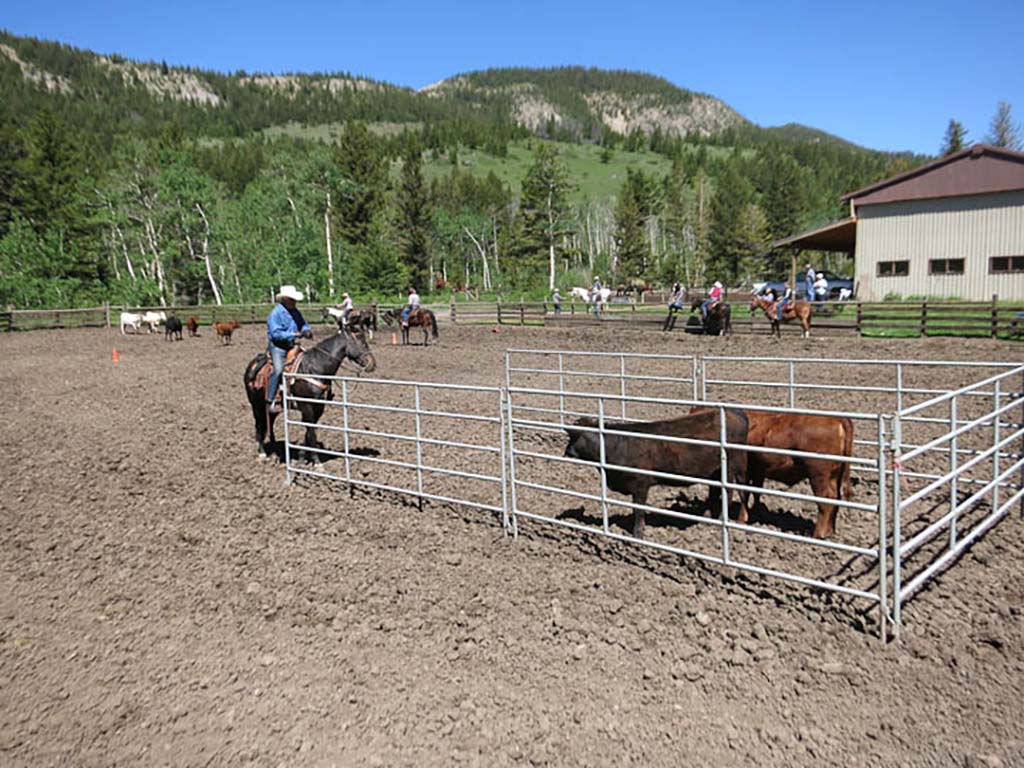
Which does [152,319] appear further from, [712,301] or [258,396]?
[258,396]

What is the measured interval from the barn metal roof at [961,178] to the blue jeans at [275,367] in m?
26.8

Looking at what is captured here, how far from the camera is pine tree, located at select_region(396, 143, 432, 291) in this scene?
2729 inches

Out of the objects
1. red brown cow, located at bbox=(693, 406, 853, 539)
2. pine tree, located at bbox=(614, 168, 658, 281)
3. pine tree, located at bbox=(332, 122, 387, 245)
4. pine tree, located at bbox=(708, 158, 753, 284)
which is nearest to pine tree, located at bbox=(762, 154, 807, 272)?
pine tree, located at bbox=(708, 158, 753, 284)

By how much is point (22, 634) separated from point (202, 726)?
1.87m

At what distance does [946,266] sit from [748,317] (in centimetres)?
755

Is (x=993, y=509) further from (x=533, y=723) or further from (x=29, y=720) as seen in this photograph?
(x=29, y=720)

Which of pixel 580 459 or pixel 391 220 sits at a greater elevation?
pixel 391 220

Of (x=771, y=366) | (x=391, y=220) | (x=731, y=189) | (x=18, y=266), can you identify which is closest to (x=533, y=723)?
(x=771, y=366)

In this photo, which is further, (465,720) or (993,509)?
(993,509)

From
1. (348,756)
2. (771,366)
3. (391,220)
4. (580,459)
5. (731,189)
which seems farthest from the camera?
(731,189)

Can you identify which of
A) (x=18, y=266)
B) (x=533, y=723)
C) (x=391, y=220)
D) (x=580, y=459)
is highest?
(x=391, y=220)

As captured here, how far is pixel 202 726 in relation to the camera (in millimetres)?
3529

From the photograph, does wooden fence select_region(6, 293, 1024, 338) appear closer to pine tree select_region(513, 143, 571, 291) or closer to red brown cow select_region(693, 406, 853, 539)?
red brown cow select_region(693, 406, 853, 539)

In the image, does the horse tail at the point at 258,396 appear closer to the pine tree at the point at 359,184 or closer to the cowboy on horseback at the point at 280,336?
the cowboy on horseback at the point at 280,336
